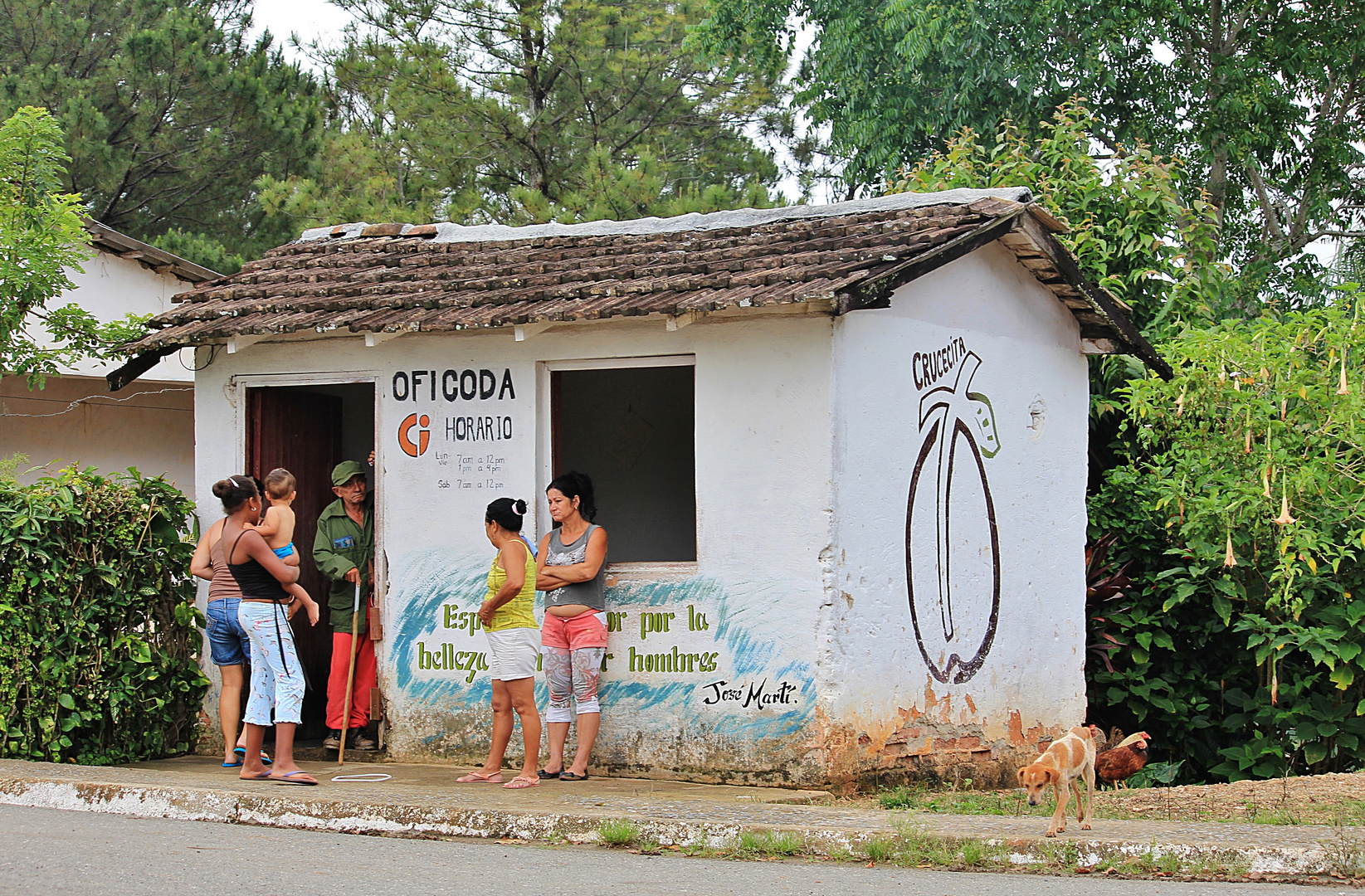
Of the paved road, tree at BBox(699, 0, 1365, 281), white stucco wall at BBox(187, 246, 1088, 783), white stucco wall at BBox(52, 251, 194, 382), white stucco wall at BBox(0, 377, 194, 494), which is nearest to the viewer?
the paved road

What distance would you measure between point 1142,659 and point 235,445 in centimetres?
667

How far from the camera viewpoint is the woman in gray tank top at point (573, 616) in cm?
765

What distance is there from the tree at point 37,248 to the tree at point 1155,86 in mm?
11435

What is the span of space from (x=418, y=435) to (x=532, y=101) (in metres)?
17.2

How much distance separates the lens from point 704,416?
311 inches

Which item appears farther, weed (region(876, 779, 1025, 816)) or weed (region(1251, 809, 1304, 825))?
weed (region(876, 779, 1025, 816))

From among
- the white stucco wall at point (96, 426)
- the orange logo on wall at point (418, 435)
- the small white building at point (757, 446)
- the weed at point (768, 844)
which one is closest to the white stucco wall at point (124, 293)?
the white stucco wall at point (96, 426)

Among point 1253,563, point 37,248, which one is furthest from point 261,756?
point 1253,563

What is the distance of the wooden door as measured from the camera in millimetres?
9312

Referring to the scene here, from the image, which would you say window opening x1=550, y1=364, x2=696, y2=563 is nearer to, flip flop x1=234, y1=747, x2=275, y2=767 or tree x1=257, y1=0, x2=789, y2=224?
flip flop x1=234, y1=747, x2=275, y2=767

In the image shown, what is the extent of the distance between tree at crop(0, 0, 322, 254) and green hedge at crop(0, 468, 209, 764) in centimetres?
1344

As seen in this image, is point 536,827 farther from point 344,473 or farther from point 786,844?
point 344,473

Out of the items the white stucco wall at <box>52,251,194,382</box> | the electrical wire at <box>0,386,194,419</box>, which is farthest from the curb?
the white stucco wall at <box>52,251,194,382</box>

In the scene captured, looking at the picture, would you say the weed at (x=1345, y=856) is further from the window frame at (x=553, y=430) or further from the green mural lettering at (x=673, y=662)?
the window frame at (x=553, y=430)
